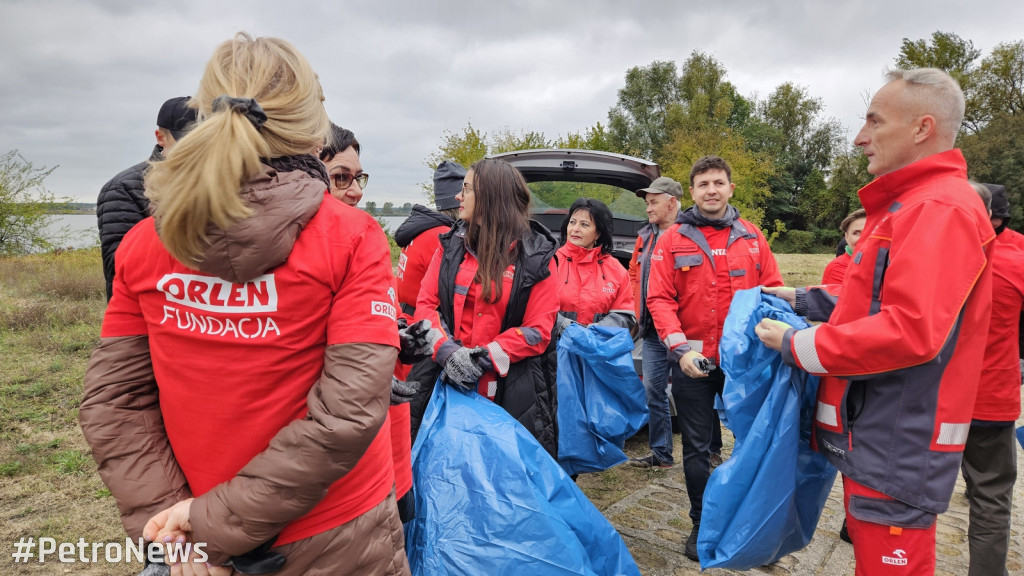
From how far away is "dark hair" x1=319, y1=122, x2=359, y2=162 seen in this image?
2.48m

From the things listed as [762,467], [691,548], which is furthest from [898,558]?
[691,548]

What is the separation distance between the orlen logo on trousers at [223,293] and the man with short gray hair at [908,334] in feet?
5.20

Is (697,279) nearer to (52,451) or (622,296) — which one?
A: (622,296)

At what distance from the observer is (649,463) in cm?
435

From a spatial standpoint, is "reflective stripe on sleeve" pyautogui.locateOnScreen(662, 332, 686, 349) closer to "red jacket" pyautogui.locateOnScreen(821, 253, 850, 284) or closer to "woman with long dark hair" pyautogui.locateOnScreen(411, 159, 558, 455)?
"woman with long dark hair" pyautogui.locateOnScreen(411, 159, 558, 455)

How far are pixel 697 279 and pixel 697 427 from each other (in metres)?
0.79

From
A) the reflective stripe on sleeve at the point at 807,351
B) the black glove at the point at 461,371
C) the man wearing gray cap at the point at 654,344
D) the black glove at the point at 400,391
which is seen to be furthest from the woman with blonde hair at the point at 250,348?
the man wearing gray cap at the point at 654,344

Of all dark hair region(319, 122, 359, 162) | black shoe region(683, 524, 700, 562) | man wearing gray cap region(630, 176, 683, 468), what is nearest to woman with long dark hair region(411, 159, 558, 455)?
dark hair region(319, 122, 359, 162)

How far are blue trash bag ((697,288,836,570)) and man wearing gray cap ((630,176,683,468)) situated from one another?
1491 millimetres

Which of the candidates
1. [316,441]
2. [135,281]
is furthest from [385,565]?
[135,281]

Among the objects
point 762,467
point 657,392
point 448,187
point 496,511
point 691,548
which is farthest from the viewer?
point 657,392

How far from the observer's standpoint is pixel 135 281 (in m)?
1.28

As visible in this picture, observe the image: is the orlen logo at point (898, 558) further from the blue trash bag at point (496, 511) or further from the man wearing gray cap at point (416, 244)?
the man wearing gray cap at point (416, 244)

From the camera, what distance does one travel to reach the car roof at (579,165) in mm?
4605
